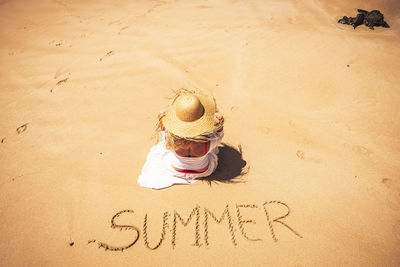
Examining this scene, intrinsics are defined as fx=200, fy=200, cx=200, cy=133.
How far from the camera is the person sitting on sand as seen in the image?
192 centimetres

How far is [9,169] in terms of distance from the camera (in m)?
2.77

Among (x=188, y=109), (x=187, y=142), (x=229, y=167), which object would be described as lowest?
→ (x=229, y=167)

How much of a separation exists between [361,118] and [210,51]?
3.62 metres

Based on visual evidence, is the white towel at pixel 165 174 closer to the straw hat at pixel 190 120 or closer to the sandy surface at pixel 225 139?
the sandy surface at pixel 225 139

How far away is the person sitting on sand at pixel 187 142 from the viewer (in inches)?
75.8

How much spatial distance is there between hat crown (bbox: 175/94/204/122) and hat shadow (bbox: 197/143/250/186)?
3.37 ft

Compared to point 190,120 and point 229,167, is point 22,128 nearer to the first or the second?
point 190,120

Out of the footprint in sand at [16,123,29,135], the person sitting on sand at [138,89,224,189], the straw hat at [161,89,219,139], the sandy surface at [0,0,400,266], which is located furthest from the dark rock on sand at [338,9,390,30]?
the footprint in sand at [16,123,29,135]

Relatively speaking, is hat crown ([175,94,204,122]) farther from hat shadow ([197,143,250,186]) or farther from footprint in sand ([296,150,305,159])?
footprint in sand ([296,150,305,159])

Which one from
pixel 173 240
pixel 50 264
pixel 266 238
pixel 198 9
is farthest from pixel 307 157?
pixel 198 9

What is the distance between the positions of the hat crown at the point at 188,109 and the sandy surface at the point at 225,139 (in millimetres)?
1051

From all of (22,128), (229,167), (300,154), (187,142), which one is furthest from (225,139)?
(22,128)

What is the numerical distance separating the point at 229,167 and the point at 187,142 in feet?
3.40

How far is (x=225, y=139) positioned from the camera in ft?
10.5
